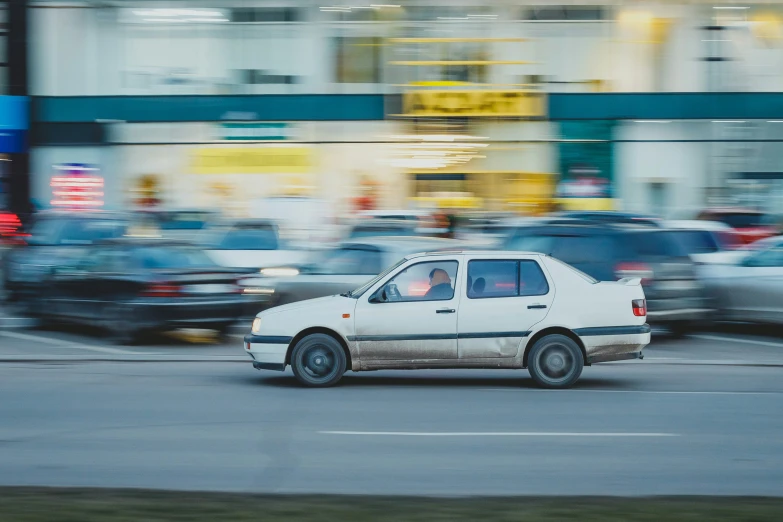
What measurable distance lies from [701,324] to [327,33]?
775 inches

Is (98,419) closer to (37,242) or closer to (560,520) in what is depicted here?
(560,520)

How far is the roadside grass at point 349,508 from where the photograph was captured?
5672 mm

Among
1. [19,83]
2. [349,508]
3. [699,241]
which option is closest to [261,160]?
[19,83]

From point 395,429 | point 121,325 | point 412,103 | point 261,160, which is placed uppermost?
point 412,103

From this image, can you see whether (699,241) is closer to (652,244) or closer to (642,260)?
(652,244)

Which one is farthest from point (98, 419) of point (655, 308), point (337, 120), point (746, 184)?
point (746, 184)

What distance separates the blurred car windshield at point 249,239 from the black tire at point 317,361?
839 cm

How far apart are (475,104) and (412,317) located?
2244 cm

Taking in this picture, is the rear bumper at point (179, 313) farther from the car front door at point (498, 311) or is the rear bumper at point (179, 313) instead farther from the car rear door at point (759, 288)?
the car rear door at point (759, 288)

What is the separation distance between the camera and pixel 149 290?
1479 cm

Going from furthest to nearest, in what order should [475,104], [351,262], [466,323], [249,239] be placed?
[475,104]
[249,239]
[351,262]
[466,323]

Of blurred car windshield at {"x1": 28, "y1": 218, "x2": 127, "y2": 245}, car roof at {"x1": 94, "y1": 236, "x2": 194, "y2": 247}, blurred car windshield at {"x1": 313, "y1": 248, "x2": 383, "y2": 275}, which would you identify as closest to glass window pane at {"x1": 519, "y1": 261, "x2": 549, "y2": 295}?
blurred car windshield at {"x1": 313, "y1": 248, "x2": 383, "y2": 275}

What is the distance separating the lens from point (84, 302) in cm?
1577

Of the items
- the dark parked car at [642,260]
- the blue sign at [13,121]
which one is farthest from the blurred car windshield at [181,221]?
the dark parked car at [642,260]
